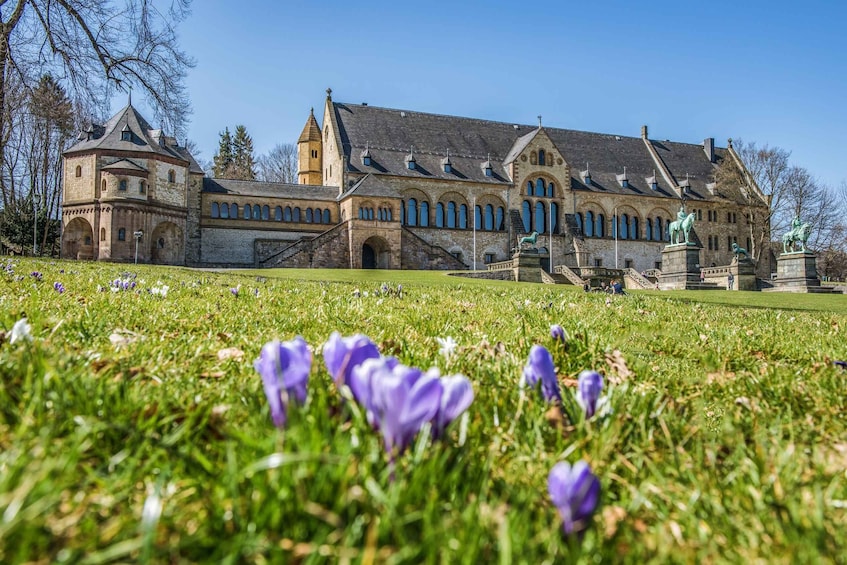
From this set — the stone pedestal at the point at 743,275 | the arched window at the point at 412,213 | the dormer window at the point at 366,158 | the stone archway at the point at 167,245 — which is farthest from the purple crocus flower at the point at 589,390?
the arched window at the point at 412,213

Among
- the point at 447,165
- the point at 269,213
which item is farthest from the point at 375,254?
the point at 447,165

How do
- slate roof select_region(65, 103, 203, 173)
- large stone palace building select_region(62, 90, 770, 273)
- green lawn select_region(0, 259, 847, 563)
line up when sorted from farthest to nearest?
slate roof select_region(65, 103, 203, 173) → large stone palace building select_region(62, 90, 770, 273) → green lawn select_region(0, 259, 847, 563)

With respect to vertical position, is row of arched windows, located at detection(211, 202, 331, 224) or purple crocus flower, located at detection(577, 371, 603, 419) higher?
row of arched windows, located at detection(211, 202, 331, 224)

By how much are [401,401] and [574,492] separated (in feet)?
1.02

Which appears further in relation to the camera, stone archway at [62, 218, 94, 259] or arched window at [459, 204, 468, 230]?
arched window at [459, 204, 468, 230]

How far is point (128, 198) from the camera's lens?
41.2 meters

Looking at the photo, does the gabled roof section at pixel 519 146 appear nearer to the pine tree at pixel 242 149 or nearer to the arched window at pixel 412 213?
the arched window at pixel 412 213

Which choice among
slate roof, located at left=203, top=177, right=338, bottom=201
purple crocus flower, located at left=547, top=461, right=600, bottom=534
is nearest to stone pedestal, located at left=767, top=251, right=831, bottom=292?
slate roof, located at left=203, top=177, right=338, bottom=201

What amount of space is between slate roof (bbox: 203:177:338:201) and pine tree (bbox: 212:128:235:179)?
2807 cm

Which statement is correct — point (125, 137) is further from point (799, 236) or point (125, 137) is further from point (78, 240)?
point (799, 236)

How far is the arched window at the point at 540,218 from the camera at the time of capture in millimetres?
52688

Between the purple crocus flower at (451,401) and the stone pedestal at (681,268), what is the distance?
122 feet

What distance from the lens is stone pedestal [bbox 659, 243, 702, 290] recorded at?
117ft

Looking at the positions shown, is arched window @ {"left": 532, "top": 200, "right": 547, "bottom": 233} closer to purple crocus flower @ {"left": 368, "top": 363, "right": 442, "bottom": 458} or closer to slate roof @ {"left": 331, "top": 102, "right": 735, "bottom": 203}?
slate roof @ {"left": 331, "top": 102, "right": 735, "bottom": 203}
